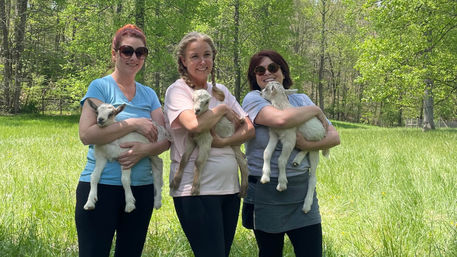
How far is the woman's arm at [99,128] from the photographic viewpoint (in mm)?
2809

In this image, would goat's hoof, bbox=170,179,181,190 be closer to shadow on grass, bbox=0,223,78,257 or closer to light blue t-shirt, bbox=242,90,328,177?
light blue t-shirt, bbox=242,90,328,177

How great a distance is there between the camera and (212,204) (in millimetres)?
2730

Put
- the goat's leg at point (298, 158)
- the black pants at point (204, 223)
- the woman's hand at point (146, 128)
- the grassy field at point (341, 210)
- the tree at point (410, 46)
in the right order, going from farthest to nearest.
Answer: the tree at point (410, 46), the grassy field at point (341, 210), the goat's leg at point (298, 158), the woman's hand at point (146, 128), the black pants at point (204, 223)

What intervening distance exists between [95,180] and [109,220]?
352 millimetres

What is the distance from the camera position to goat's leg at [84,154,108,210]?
8.89ft

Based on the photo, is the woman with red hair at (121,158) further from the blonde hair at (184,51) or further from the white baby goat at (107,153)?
the blonde hair at (184,51)

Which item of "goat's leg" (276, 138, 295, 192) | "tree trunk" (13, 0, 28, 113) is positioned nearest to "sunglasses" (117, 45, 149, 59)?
"goat's leg" (276, 138, 295, 192)

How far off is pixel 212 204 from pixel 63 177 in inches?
219

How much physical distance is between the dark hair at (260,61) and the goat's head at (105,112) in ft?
4.36

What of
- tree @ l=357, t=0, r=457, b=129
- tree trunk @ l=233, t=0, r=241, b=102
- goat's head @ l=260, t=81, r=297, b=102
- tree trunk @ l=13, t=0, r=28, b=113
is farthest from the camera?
tree trunk @ l=233, t=0, r=241, b=102

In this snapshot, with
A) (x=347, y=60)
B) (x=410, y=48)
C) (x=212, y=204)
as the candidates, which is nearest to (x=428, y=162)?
(x=212, y=204)

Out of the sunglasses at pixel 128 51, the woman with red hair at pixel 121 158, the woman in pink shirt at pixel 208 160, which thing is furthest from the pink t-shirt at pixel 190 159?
the sunglasses at pixel 128 51

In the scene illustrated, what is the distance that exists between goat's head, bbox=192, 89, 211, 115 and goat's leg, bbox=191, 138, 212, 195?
0.25m

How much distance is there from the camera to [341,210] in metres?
5.96
